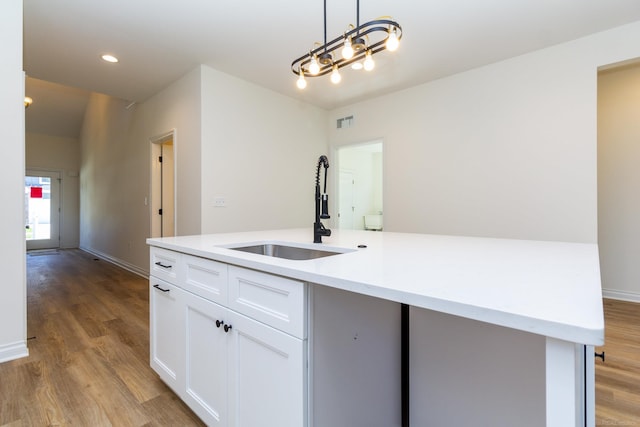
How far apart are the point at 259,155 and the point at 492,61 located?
3.00 meters

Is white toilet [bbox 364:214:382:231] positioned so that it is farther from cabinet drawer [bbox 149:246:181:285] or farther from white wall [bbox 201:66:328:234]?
cabinet drawer [bbox 149:246:181:285]

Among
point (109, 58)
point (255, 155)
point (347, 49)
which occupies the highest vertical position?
point (109, 58)

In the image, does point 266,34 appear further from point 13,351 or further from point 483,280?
point 13,351

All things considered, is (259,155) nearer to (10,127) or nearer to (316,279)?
(10,127)

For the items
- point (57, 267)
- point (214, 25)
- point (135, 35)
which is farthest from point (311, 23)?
point (57, 267)

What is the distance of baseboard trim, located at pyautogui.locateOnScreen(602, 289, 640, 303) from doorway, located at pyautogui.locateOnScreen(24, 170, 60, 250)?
11075 mm

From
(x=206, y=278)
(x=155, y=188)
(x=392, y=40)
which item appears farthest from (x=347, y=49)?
(x=155, y=188)

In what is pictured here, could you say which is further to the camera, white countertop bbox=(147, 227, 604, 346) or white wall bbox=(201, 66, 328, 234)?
white wall bbox=(201, 66, 328, 234)

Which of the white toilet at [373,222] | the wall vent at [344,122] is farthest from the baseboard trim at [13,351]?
the white toilet at [373,222]

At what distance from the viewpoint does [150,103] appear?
449cm

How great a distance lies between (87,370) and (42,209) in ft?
26.3

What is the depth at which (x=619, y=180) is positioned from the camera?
3.52m

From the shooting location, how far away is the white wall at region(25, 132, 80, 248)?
770 centimetres

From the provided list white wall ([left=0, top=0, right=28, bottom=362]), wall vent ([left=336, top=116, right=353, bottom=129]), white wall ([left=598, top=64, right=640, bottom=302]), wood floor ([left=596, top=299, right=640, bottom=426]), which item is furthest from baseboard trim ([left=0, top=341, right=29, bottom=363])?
white wall ([left=598, top=64, right=640, bottom=302])
